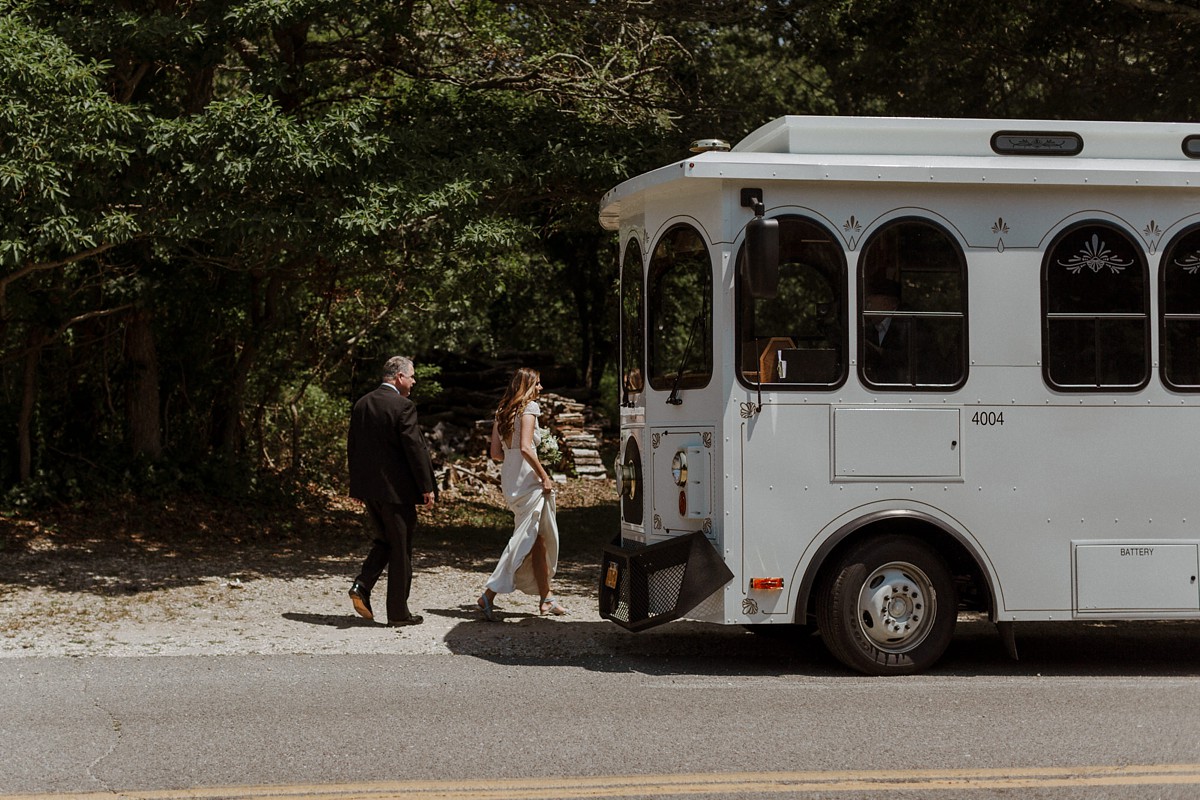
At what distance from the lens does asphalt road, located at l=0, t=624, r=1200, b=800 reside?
220 inches

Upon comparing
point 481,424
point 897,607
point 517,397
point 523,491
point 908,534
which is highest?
point 517,397

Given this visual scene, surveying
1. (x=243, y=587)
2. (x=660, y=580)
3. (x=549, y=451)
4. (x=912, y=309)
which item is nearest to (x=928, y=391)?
(x=912, y=309)

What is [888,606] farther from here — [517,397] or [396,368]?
[396,368]

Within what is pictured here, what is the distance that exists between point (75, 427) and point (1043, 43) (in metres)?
12.1

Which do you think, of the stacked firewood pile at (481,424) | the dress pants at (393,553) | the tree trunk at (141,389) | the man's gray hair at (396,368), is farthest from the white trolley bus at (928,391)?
the stacked firewood pile at (481,424)

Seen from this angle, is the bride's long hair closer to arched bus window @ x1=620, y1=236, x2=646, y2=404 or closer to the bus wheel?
arched bus window @ x1=620, y1=236, x2=646, y2=404

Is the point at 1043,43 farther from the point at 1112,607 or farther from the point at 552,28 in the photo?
the point at 1112,607

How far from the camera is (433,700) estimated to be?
7.20 m

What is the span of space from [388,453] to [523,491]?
103 centimetres

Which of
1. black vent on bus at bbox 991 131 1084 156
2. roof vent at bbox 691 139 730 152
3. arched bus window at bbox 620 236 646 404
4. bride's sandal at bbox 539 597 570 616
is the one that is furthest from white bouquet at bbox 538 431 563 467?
black vent on bus at bbox 991 131 1084 156

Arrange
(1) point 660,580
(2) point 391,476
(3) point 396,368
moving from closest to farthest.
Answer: (1) point 660,580 < (2) point 391,476 < (3) point 396,368

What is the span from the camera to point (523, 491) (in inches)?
384

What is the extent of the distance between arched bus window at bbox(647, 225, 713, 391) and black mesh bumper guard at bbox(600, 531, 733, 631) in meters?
1.03

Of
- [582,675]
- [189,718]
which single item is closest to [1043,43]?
[582,675]
